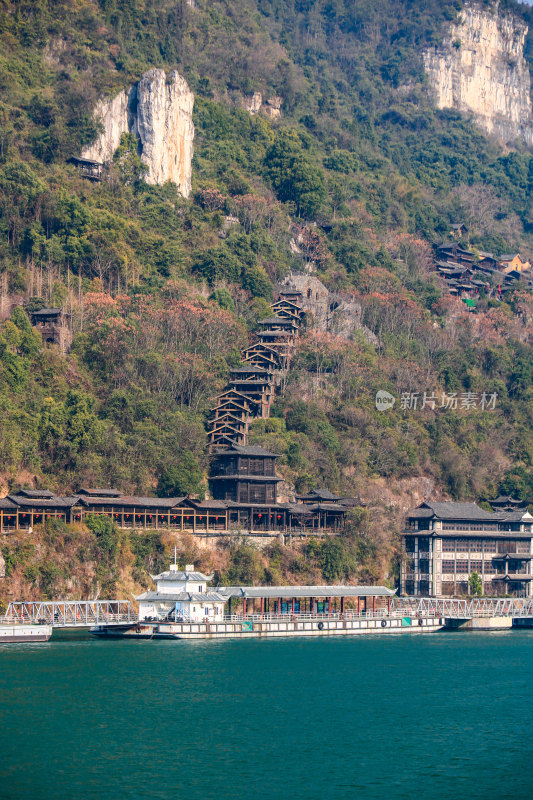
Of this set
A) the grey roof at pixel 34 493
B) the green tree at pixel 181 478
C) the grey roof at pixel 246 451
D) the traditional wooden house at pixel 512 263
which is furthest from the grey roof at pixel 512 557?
the traditional wooden house at pixel 512 263

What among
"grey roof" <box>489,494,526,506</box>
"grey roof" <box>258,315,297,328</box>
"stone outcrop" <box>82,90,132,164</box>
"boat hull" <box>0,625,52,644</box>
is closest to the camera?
"boat hull" <box>0,625,52,644</box>

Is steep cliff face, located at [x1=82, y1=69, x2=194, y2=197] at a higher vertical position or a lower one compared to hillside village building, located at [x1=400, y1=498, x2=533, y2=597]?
higher

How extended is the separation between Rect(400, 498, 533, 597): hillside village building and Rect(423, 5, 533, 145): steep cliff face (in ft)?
343

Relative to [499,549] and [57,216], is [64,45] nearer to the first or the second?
[57,216]

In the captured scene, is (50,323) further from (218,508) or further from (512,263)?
(512,263)

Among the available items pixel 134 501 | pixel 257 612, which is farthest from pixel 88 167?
pixel 257 612

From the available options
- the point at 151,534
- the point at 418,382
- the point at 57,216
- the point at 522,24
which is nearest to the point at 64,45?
the point at 57,216

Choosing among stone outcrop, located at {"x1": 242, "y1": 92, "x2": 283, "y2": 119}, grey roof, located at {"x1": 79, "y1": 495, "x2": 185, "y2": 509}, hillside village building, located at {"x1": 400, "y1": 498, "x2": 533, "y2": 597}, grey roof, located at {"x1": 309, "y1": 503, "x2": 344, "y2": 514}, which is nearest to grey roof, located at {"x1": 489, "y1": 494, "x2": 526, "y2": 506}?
hillside village building, located at {"x1": 400, "y1": 498, "x2": 533, "y2": 597}

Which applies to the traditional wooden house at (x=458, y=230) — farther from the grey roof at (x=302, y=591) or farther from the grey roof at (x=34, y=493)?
the grey roof at (x=34, y=493)

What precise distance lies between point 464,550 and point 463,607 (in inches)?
238

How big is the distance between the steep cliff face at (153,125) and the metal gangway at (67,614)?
5420 centimetres

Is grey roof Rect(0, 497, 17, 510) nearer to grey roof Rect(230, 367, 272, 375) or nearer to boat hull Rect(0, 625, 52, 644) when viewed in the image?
boat hull Rect(0, 625, 52, 644)

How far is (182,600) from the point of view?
74875 millimetres

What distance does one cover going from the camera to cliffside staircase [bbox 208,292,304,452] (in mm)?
95000
